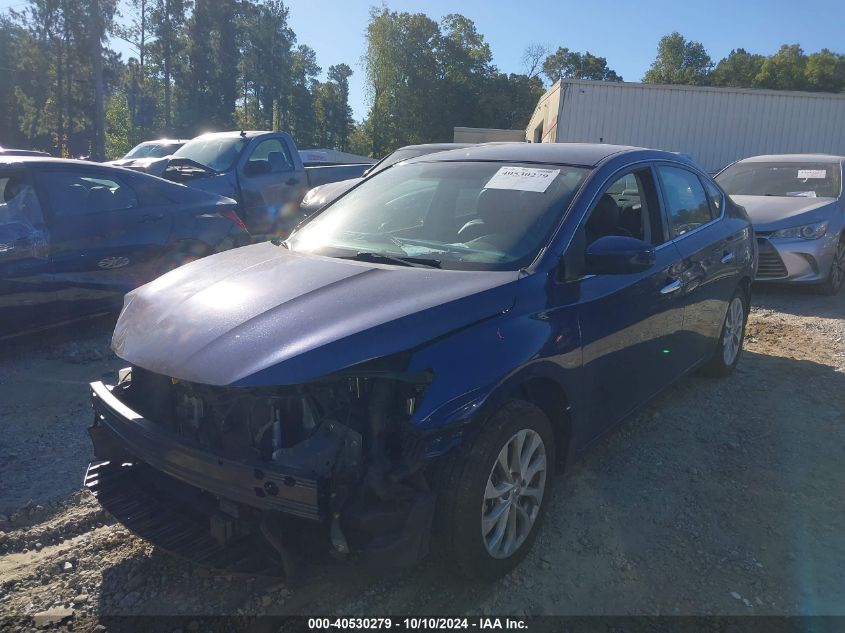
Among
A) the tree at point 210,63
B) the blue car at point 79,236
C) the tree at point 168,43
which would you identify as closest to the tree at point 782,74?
the tree at point 210,63

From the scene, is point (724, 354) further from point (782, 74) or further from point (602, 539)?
point (782, 74)

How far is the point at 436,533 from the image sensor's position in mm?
2461

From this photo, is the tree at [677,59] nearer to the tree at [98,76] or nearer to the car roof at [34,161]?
the tree at [98,76]

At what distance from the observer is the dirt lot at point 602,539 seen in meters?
2.64

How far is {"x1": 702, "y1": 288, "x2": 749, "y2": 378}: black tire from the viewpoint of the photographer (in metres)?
5.00

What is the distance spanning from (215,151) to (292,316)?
7986 mm

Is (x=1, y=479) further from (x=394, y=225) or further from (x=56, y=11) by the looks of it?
(x=56, y=11)

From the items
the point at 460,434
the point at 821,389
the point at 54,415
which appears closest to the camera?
the point at 460,434

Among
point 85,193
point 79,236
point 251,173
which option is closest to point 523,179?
point 79,236

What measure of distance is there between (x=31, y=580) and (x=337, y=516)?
1462mm

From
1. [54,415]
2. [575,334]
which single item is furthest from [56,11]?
[575,334]

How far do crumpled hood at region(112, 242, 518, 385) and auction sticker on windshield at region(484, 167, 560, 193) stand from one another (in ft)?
2.43

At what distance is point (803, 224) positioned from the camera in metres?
7.82

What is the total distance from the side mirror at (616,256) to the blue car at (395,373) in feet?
0.03
